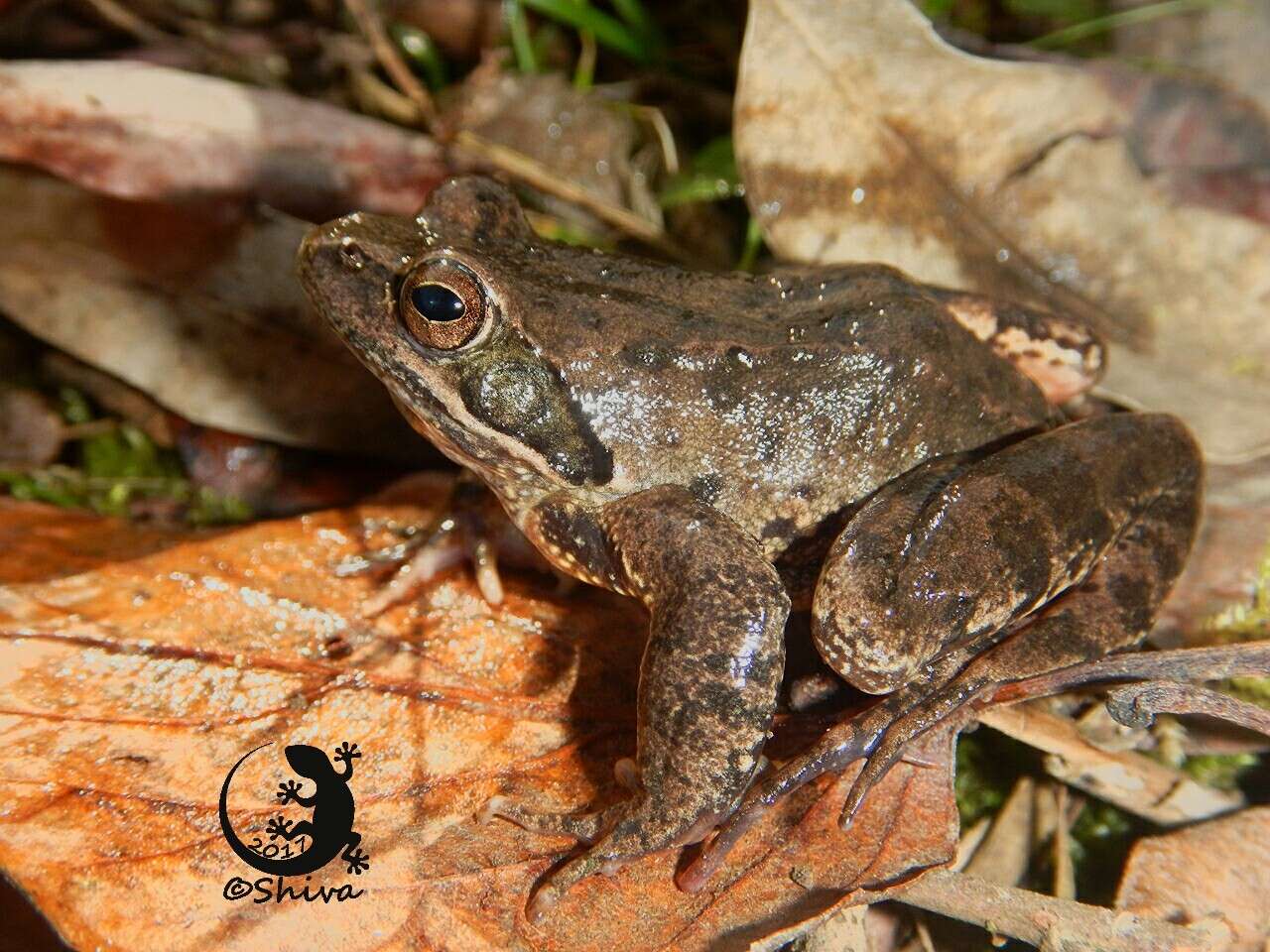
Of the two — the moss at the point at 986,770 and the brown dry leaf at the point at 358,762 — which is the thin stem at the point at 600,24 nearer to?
the brown dry leaf at the point at 358,762

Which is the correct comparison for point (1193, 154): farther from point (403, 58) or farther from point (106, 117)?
point (106, 117)

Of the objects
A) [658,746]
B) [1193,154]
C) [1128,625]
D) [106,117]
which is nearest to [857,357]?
[1128,625]

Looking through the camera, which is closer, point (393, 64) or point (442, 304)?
point (442, 304)

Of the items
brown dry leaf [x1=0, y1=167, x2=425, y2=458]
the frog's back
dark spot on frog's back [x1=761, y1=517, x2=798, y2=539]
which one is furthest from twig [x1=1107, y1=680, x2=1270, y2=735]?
brown dry leaf [x1=0, y1=167, x2=425, y2=458]

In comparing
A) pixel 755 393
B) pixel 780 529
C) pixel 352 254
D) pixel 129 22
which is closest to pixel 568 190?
pixel 352 254

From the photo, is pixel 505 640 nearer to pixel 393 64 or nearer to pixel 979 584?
pixel 979 584
